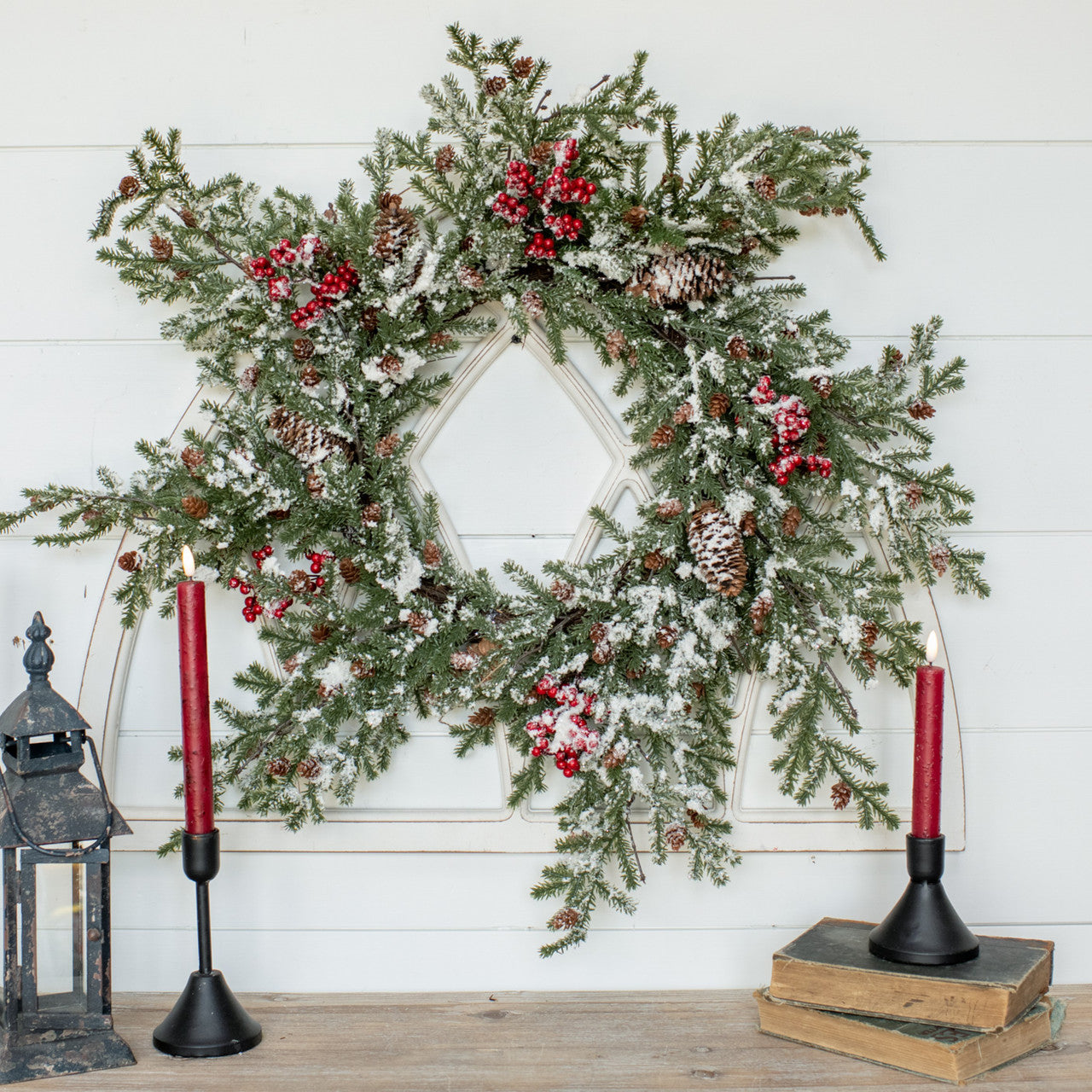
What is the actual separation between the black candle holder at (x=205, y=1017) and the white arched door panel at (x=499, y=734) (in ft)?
0.54

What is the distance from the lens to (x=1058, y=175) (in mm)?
1044

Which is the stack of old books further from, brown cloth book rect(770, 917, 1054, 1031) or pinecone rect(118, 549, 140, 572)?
pinecone rect(118, 549, 140, 572)

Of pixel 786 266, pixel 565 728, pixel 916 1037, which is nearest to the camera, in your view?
pixel 916 1037

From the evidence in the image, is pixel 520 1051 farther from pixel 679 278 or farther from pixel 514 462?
pixel 679 278

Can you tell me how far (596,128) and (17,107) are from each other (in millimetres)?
643

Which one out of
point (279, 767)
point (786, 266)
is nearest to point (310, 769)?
point (279, 767)

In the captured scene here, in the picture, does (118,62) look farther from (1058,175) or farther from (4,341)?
(1058,175)

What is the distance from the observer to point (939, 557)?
971 millimetres

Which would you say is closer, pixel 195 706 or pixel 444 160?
pixel 195 706

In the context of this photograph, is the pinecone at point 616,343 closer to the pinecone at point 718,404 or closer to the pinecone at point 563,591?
the pinecone at point 718,404

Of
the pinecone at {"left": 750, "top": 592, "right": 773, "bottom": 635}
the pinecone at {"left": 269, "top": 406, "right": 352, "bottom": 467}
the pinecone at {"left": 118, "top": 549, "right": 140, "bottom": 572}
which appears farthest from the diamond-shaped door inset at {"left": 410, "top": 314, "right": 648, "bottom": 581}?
the pinecone at {"left": 118, "top": 549, "right": 140, "bottom": 572}

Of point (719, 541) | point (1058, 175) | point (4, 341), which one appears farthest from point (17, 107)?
point (1058, 175)

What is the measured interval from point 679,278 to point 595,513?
10.1 inches

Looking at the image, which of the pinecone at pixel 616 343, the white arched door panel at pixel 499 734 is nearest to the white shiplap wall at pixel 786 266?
the white arched door panel at pixel 499 734
